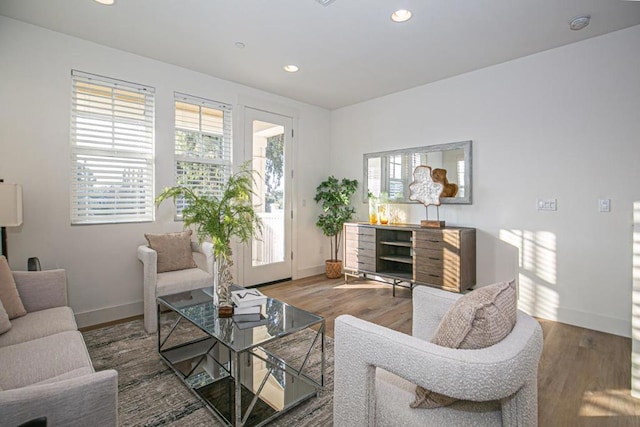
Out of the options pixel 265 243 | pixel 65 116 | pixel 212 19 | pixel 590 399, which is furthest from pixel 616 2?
pixel 65 116

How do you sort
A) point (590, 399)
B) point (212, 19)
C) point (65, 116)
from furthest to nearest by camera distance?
point (65, 116) < point (212, 19) < point (590, 399)

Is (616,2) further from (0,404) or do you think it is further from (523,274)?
(0,404)

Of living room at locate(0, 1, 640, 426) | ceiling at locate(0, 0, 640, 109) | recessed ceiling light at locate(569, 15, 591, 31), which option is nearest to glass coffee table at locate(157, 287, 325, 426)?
living room at locate(0, 1, 640, 426)

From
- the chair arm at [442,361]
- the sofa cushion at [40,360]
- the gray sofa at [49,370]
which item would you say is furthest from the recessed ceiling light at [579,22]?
the sofa cushion at [40,360]

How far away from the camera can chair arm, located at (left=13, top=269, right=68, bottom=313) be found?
219cm

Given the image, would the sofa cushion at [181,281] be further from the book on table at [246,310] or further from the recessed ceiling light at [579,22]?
the recessed ceiling light at [579,22]

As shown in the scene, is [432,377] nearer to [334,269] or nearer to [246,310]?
[246,310]

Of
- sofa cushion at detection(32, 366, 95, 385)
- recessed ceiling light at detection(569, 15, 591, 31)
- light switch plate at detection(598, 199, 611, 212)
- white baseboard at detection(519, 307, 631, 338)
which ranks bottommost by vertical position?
white baseboard at detection(519, 307, 631, 338)

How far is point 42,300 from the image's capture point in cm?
224

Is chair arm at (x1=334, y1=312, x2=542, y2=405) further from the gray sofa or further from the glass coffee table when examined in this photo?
the gray sofa

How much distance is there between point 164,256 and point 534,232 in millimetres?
3834

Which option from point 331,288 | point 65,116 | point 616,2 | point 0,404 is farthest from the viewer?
point 331,288

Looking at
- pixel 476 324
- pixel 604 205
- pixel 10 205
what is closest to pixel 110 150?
pixel 10 205

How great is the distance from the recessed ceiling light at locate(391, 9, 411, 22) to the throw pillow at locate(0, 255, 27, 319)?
11.0 ft
